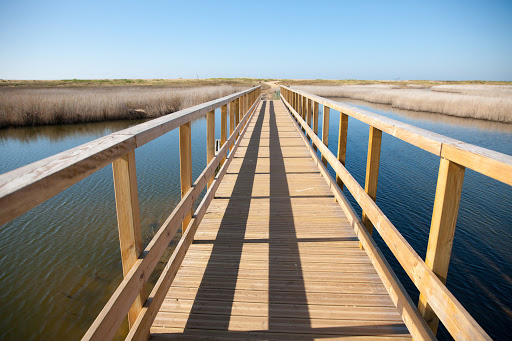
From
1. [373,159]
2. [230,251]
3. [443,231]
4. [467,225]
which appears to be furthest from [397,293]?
[467,225]

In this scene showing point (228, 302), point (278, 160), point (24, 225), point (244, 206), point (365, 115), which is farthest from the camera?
point (278, 160)

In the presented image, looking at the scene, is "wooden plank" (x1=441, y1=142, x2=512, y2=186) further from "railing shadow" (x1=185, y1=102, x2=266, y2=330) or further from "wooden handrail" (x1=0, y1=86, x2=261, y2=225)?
"railing shadow" (x1=185, y1=102, x2=266, y2=330)

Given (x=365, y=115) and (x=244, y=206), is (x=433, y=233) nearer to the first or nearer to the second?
(x=365, y=115)

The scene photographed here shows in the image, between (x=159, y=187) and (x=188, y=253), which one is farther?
(x=159, y=187)

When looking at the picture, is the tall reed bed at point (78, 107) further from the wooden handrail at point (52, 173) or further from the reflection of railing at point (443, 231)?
the reflection of railing at point (443, 231)

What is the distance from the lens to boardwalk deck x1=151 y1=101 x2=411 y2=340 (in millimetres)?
1926

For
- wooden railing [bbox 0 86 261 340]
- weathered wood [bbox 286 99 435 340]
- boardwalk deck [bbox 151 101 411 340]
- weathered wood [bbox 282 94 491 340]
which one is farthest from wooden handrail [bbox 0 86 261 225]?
weathered wood [bbox 286 99 435 340]

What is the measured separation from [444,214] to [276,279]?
→ 135 cm

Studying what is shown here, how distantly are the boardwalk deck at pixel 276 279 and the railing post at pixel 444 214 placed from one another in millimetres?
641

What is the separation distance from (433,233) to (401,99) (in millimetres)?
21463

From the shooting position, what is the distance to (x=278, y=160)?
616 centimetres

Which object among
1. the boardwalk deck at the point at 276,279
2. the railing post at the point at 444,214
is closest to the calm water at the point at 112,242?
the boardwalk deck at the point at 276,279

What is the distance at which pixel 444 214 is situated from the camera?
141 centimetres

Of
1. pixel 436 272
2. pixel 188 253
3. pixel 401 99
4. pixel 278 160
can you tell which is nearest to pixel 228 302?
pixel 188 253
